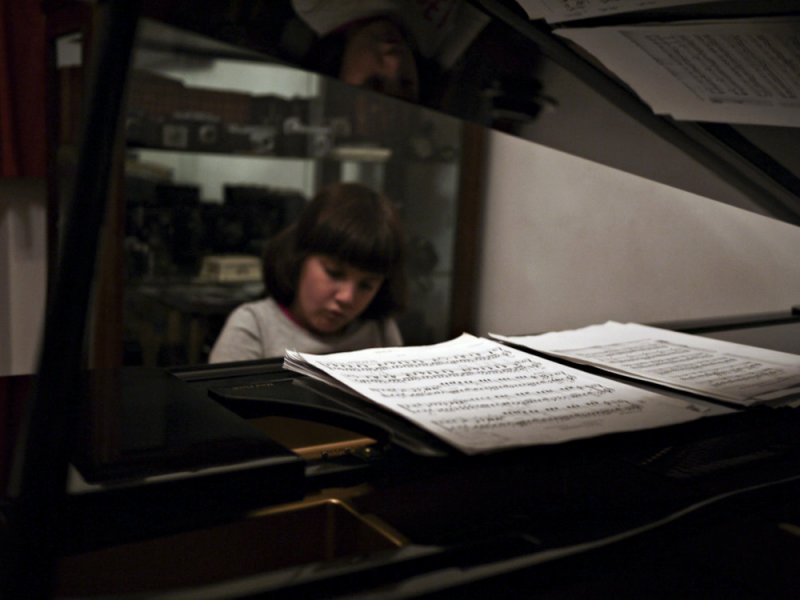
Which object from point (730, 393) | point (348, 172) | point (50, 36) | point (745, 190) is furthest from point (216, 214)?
point (730, 393)

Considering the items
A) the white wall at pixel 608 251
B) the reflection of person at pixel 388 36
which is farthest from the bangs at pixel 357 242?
the reflection of person at pixel 388 36

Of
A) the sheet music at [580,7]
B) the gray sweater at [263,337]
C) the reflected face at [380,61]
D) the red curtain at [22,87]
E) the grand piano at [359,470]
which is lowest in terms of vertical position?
the gray sweater at [263,337]

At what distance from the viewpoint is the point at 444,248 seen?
2.68m

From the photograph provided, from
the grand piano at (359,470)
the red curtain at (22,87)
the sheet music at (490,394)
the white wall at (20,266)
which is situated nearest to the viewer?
the grand piano at (359,470)

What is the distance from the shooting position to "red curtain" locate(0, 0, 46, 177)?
2219 millimetres

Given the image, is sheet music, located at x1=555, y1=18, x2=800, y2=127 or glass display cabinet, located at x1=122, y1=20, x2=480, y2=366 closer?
sheet music, located at x1=555, y1=18, x2=800, y2=127

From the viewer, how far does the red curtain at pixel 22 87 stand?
2219mm

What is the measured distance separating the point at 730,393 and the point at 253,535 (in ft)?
1.44

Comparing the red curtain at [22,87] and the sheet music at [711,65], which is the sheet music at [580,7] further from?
the red curtain at [22,87]

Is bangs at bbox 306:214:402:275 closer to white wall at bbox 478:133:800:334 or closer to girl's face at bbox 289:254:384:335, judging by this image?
girl's face at bbox 289:254:384:335

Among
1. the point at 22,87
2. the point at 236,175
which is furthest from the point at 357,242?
the point at 22,87

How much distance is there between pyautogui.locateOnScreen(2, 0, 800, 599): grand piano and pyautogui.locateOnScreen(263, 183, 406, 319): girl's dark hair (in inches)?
41.3

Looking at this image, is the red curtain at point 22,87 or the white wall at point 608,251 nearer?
the white wall at point 608,251

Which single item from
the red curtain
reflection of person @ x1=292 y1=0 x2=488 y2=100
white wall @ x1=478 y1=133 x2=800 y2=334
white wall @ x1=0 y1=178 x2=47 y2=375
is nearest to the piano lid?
reflection of person @ x1=292 y1=0 x2=488 y2=100
